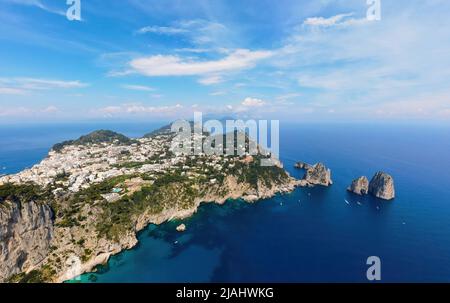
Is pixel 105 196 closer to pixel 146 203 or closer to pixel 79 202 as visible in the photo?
pixel 79 202

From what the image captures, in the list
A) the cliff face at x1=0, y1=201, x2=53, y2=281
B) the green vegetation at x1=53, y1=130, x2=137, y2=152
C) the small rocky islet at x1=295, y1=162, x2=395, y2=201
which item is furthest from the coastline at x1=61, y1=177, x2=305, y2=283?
the green vegetation at x1=53, y1=130, x2=137, y2=152

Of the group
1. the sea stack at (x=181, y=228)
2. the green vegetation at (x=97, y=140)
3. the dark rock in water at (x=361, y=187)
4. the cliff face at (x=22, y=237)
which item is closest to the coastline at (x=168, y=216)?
the sea stack at (x=181, y=228)

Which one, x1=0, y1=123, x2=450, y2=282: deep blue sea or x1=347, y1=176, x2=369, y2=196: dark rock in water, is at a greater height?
x1=347, y1=176, x2=369, y2=196: dark rock in water

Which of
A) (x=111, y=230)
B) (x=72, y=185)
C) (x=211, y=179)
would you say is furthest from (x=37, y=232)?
(x=211, y=179)

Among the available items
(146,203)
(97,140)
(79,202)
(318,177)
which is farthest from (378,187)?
(97,140)

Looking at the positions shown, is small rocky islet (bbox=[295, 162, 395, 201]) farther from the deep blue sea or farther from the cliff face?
the cliff face
